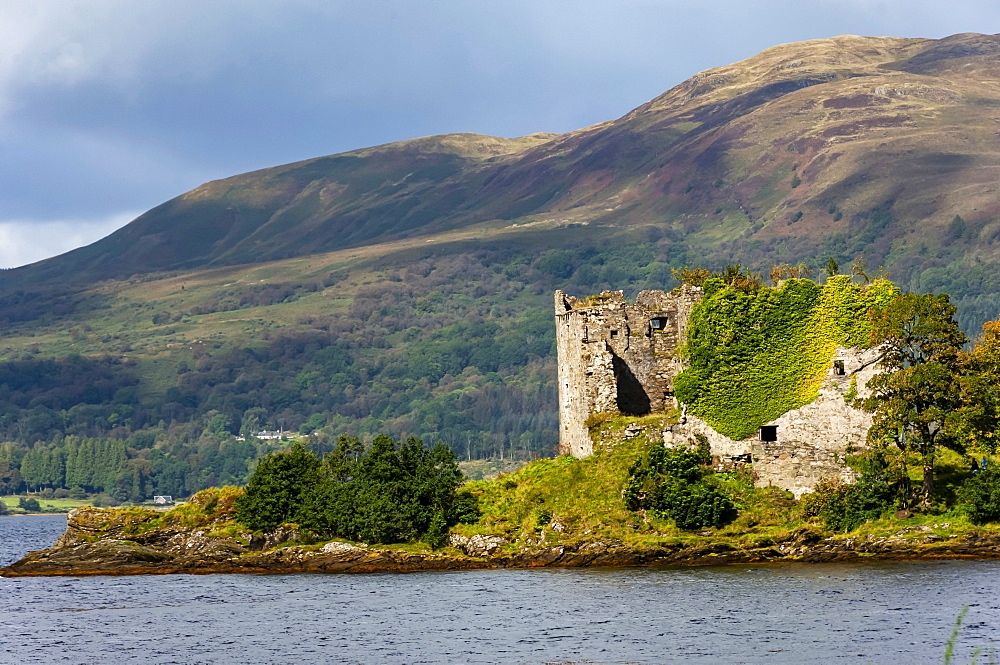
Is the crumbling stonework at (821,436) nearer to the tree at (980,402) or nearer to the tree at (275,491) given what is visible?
the tree at (980,402)

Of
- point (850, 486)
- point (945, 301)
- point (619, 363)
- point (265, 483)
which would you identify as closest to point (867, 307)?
point (945, 301)

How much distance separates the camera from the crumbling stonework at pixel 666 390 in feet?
235

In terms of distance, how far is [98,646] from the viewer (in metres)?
58.4

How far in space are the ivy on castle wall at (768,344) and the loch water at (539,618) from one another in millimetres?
9044

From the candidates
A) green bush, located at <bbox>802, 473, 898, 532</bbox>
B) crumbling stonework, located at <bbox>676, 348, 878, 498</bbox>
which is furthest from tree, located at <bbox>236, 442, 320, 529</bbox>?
green bush, located at <bbox>802, 473, 898, 532</bbox>

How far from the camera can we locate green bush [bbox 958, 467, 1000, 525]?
6812 cm

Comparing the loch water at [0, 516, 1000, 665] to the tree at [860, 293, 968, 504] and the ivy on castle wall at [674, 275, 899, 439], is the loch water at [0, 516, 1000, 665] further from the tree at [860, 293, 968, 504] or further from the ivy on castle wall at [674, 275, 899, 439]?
the ivy on castle wall at [674, 275, 899, 439]

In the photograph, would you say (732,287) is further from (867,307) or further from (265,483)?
(265,483)

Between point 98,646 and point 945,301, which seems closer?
point 98,646

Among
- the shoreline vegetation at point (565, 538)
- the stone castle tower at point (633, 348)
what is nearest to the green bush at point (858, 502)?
the shoreline vegetation at point (565, 538)

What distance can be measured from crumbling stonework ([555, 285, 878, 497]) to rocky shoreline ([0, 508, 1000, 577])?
421 cm

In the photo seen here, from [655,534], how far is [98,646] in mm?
29946

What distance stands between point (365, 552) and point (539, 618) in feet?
68.3

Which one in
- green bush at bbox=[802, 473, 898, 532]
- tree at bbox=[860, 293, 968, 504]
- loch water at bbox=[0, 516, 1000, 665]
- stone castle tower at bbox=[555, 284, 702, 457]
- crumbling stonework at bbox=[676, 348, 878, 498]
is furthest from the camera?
stone castle tower at bbox=[555, 284, 702, 457]
